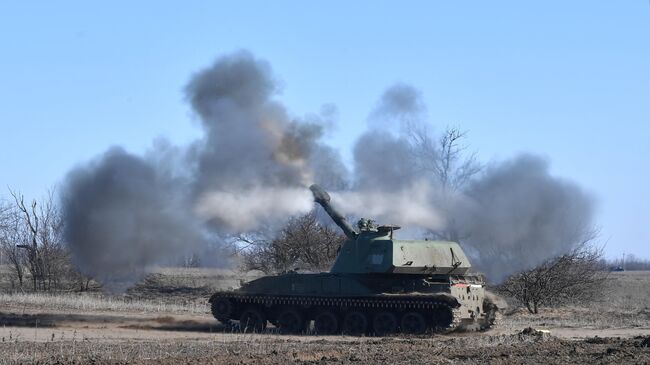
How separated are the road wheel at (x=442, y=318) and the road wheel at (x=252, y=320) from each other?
15.9ft

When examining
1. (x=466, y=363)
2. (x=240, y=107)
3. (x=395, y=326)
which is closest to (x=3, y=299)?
(x=240, y=107)

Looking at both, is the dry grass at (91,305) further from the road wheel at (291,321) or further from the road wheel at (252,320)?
the road wheel at (291,321)

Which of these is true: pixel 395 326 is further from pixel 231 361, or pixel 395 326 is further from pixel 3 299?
pixel 3 299

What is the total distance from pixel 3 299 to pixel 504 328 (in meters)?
18.8

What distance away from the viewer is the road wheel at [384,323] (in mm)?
25922

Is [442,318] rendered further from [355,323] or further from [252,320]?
[252,320]

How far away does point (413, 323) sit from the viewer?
25703mm

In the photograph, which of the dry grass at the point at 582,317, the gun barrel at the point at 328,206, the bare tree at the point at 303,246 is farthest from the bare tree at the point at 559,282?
the gun barrel at the point at 328,206

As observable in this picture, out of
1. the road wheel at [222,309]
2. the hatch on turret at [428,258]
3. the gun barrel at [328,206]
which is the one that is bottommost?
the road wheel at [222,309]

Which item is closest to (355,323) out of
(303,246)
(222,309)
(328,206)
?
(328,206)

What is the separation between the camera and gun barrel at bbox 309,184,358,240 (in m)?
27.5

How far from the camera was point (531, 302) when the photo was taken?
38.2 meters

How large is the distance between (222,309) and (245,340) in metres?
5.16

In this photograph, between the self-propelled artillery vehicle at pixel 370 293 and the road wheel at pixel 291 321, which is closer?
the self-propelled artillery vehicle at pixel 370 293
